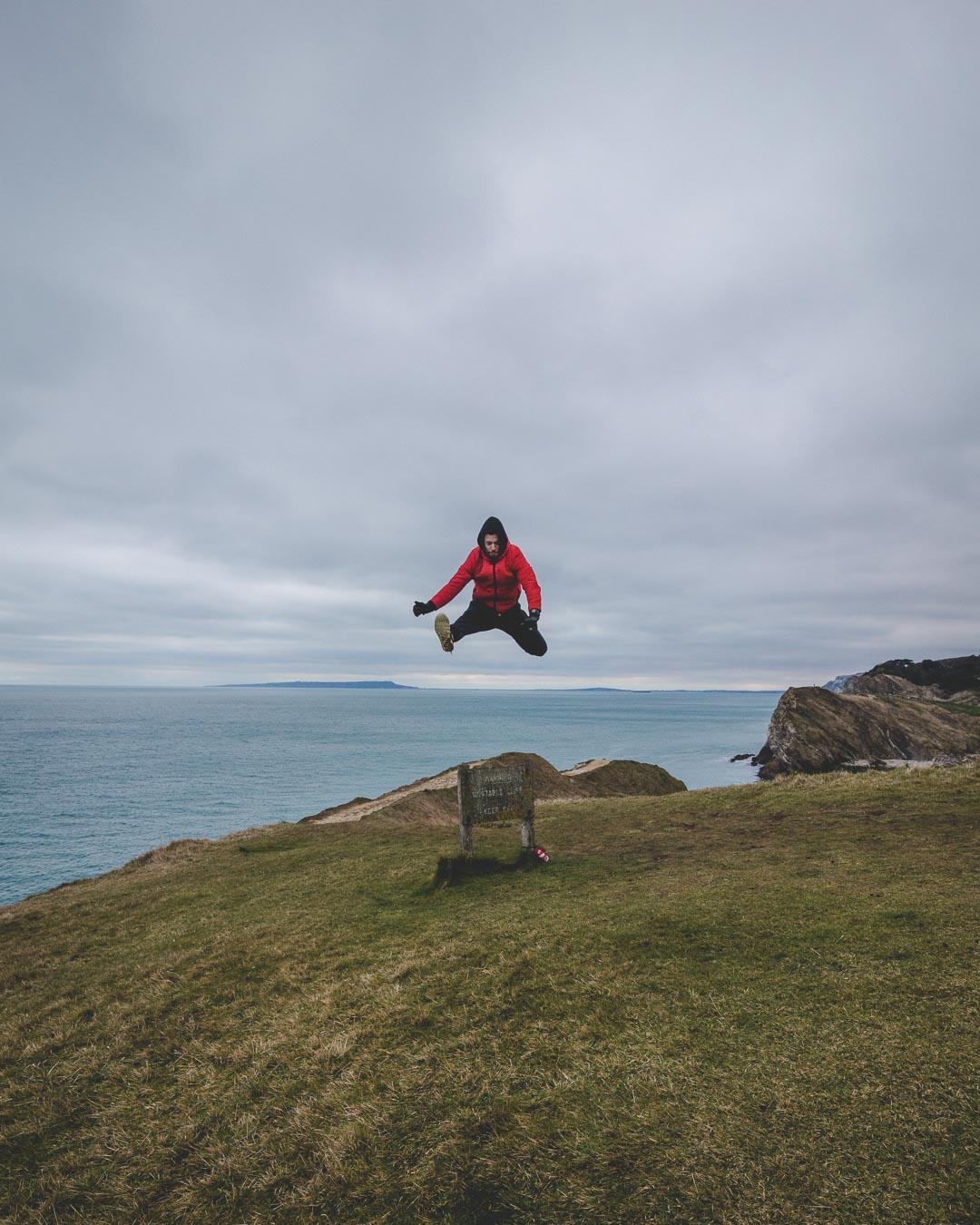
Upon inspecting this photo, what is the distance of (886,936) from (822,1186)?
169 inches

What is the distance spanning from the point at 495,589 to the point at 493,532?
2.85 feet

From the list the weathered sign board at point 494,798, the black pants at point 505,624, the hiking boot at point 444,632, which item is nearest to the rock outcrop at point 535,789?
the weathered sign board at point 494,798

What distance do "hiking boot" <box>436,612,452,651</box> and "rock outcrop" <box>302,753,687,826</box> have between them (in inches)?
606

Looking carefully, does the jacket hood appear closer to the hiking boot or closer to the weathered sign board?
the hiking boot

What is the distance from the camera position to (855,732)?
53.6m

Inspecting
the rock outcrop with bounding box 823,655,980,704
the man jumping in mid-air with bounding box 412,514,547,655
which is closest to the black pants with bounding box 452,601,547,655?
the man jumping in mid-air with bounding box 412,514,547,655

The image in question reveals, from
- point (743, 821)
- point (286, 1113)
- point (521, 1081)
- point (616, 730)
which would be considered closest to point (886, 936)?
point (521, 1081)

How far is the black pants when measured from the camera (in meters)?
9.13

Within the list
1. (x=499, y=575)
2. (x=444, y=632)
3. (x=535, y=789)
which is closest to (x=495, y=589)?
(x=499, y=575)

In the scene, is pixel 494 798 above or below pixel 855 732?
above

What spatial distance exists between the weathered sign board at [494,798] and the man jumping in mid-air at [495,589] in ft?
13.9

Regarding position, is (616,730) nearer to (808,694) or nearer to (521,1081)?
(808,694)

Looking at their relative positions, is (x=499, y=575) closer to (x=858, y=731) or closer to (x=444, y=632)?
(x=444, y=632)

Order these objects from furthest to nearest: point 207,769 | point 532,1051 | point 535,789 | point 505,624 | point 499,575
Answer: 1. point 207,769
2. point 535,789
3. point 505,624
4. point 499,575
5. point 532,1051
